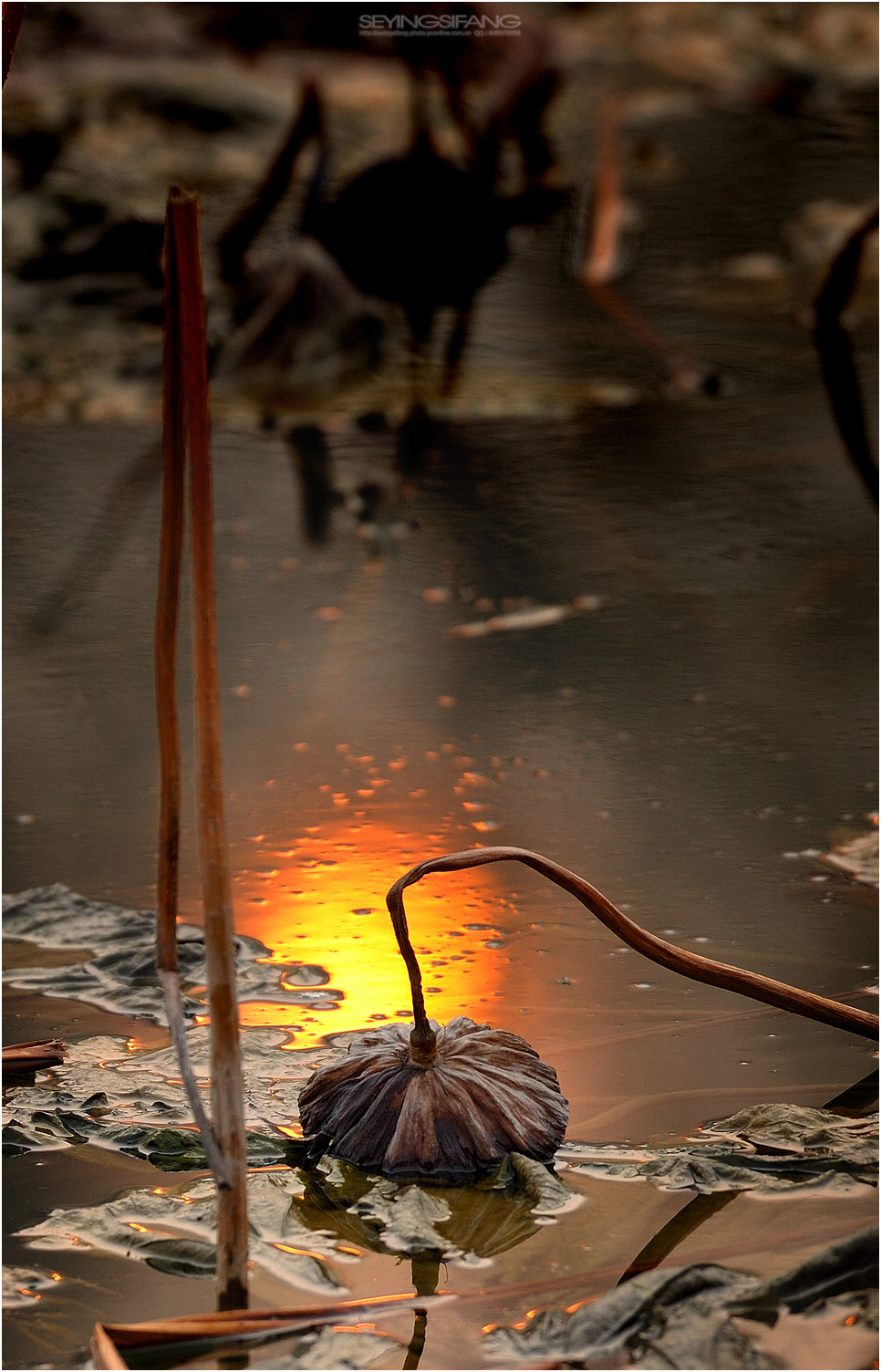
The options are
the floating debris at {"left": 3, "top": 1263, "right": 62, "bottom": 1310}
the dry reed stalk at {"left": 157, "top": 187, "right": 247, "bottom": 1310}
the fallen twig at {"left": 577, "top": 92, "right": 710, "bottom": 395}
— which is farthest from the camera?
the fallen twig at {"left": 577, "top": 92, "right": 710, "bottom": 395}

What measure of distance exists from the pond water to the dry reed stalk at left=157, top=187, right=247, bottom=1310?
0.12 meters

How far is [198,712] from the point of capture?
54 cm

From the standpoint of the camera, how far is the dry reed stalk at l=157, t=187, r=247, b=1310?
1.69 feet

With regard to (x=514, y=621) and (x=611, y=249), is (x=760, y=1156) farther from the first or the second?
(x=611, y=249)

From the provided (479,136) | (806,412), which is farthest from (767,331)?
(479,136)

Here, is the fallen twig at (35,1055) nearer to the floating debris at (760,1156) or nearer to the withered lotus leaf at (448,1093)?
the withered lotus leaf at (448,1093)

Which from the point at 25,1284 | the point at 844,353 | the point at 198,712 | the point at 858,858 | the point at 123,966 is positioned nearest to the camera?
the point at 198,712

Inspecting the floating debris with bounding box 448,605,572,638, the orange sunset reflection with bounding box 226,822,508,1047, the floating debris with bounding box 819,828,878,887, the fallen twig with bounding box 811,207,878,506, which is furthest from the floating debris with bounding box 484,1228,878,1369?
the fallen twig with bounding box 811,207,878,506

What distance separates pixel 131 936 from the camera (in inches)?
39.4

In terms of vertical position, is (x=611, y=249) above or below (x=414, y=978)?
above

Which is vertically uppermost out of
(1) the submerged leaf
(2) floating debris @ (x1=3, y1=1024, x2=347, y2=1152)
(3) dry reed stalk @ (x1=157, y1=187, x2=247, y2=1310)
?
(3) dry reed stalk @ (x1=157, y1=187, x2=247, y2=1310)

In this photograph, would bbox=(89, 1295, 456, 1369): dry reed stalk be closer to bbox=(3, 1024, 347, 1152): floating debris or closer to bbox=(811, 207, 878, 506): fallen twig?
bbox=(3, 1024, 347, 1152): floating debris

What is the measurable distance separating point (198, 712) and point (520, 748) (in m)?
0.83

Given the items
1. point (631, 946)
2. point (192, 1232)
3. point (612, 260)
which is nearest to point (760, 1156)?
point (631, 946)
